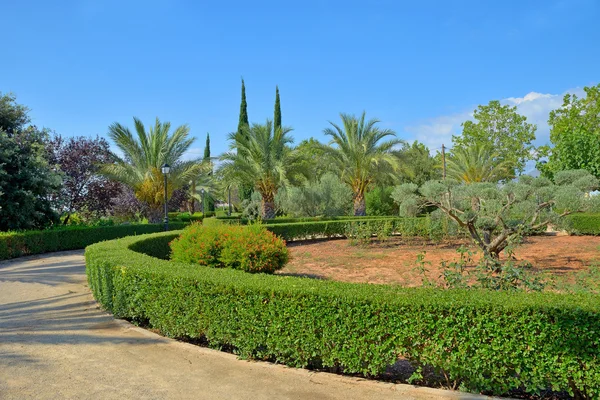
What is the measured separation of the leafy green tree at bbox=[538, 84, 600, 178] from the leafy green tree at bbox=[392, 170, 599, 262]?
2019 centimetres

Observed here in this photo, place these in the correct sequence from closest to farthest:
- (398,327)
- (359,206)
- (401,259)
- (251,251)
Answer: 1. (398,327)
2. (251,251)
3. (401,259)
4. (359,206)

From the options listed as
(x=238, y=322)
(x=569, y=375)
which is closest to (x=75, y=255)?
(x=238, y=322)

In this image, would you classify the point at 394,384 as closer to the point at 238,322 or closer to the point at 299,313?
the point at 299,313

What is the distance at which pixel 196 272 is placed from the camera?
5543 millimetres

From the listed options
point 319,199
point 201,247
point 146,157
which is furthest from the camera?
point 319,199

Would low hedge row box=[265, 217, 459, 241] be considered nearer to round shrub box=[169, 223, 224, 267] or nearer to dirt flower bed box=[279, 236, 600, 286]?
dirt flower bed box=[279, 236, 600, 286]

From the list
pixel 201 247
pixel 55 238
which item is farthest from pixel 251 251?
pixel 55 238

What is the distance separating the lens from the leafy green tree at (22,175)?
1558 centimetres

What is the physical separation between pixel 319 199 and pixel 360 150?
12.8 ft

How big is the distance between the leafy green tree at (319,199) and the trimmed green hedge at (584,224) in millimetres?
12225

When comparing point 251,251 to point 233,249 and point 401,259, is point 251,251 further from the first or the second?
point 401,259

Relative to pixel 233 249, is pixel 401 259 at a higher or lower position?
lower

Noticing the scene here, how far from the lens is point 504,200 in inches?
381

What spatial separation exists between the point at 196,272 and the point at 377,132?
2091 centimetres
